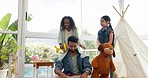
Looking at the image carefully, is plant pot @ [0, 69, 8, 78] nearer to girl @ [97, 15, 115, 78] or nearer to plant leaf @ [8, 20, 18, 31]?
plant leaf @ [8, 20, 18, 31]

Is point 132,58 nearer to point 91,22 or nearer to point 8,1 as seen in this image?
point 91,22

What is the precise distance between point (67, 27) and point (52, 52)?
72cm

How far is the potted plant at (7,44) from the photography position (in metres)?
2.39

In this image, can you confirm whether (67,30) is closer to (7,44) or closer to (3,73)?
(7,44)

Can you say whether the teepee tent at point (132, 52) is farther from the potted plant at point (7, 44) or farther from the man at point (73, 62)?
the potted plant at point (7, 44)

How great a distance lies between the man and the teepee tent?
2.62ft

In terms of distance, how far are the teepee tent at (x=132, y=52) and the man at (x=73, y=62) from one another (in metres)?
0.80

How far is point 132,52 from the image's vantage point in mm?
2553

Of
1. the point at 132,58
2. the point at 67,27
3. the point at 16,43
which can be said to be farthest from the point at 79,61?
the point at 16,43

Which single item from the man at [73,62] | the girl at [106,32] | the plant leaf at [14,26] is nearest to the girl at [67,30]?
the man at [73,62]

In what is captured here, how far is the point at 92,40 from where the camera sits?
343 cm

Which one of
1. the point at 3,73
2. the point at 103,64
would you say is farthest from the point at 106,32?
the point at 3,73

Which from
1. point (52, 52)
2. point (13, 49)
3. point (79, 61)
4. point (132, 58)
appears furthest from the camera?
point (52, 52)

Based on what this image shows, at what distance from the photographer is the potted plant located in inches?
94.0
